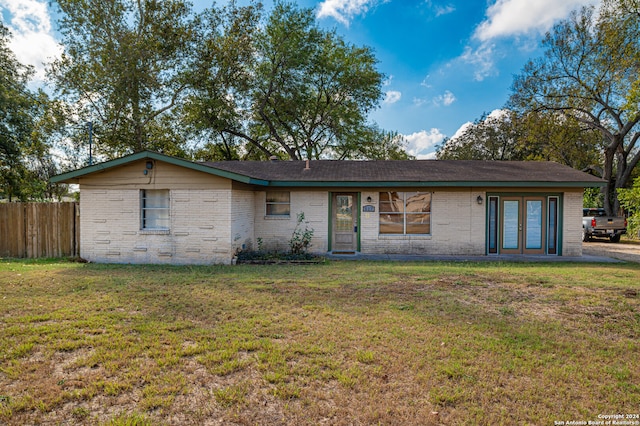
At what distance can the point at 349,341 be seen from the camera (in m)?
4.45

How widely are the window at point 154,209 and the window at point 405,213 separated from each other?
7.04 meters

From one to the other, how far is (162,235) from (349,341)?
8.05 meters

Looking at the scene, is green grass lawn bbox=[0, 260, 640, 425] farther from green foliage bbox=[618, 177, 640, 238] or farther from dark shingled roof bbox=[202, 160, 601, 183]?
green foliage bbox=[618, 177, 640, 238]

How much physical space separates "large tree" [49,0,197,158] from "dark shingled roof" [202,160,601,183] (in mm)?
11546

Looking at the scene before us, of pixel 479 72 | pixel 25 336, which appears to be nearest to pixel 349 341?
pixel 25 336

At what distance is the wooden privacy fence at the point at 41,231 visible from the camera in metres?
11.9

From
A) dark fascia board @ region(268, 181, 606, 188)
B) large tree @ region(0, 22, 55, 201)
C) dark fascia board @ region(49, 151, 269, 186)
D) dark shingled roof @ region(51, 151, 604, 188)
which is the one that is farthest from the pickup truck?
large tree @ region(0, 22, 55, 201)

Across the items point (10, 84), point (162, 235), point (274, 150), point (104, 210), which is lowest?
point (162, 235)

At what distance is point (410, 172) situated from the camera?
1303cm

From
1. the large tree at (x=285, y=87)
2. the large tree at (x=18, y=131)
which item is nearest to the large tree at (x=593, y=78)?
the large tree at (x=285, y=87)

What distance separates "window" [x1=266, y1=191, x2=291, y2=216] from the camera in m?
12.7

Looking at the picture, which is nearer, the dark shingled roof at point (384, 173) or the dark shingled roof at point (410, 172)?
the dark shingled roof at point (384, 173)

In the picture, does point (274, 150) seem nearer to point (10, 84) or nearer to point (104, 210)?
point (10, 84)

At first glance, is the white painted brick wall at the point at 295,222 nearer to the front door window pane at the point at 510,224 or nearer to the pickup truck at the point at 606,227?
the front door window pane at the point at 510,224
